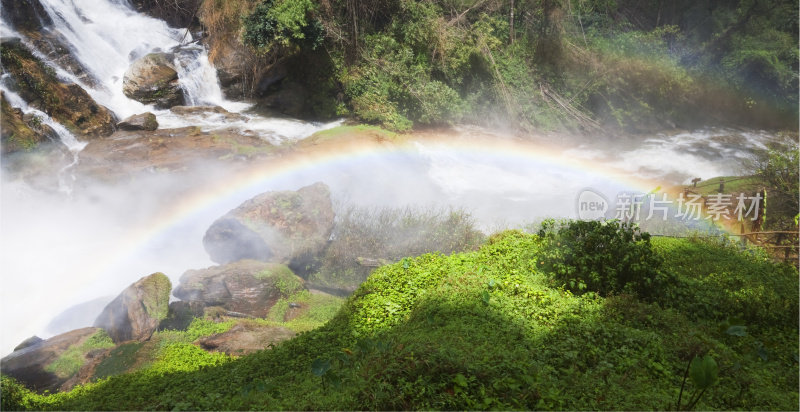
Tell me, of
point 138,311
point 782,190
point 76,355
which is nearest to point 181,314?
point 138,311

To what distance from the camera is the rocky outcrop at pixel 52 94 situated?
1080cm

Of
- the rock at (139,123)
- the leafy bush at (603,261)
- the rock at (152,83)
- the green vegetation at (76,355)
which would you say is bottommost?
the green vegetation at (76,355)

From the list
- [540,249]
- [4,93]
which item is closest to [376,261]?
[540,249]

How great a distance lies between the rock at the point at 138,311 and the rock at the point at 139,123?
6324 millimetres

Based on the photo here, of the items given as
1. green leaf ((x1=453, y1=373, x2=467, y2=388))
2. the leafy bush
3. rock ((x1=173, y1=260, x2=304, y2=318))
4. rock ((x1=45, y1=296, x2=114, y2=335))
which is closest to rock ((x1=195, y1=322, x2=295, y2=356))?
rock ((x1=173, y1=260, x2=304, y2=318))

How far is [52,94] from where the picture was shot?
11.1 m

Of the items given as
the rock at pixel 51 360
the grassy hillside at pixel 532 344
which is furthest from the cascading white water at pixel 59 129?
the grassy hillside at pixel 532 344

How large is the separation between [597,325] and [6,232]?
10841mm

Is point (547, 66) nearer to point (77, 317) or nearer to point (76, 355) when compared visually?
point (77, 317)

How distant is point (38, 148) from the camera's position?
10148mm

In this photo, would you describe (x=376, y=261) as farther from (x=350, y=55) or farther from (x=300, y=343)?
(x=350, y=55)

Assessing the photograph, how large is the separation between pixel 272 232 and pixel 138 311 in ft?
9.13

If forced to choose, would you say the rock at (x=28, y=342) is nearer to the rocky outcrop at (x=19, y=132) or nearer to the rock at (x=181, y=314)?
the rock at (x=181, y=314)

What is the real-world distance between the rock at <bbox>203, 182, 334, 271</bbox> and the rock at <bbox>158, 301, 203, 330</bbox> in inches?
62.4
